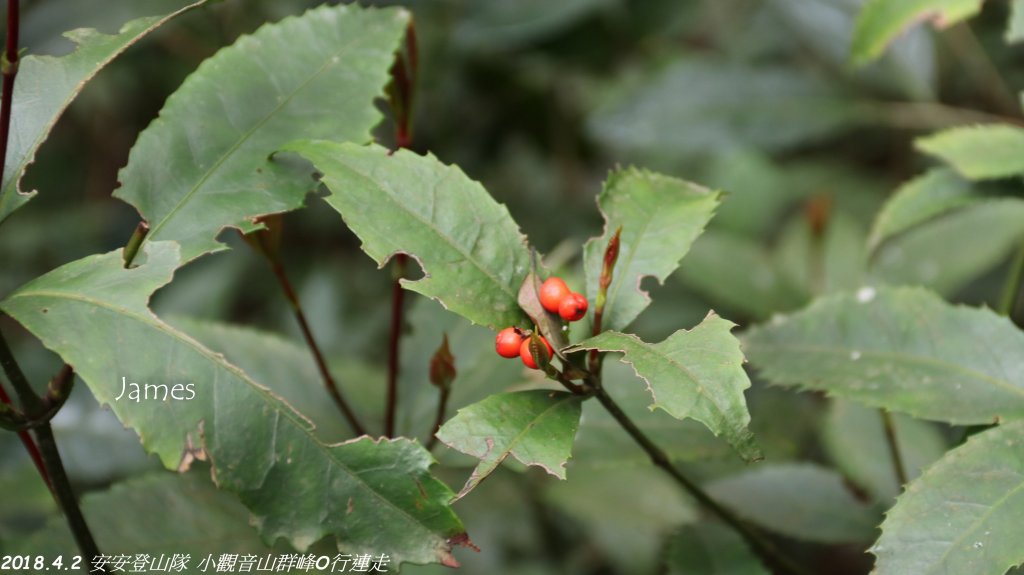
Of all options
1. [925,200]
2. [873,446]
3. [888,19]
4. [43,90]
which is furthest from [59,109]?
[873,446]

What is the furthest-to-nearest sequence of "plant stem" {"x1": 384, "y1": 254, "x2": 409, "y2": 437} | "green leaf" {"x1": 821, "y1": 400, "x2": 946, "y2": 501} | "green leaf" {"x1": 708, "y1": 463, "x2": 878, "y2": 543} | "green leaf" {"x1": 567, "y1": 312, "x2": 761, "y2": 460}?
"green leaf" {"x1": 821, "y1": 400, "x2": 946, "y2": 501} → "green leaf" {"x1": 708, "y1": 463, "x2": 878, "y2": 543} → "plant stem" {"x1": 384, "y1": 254, "x2": 409, "y2": 437} → "green leaf" {"x1": 567, "y1": 312, "x2": 761, "y2": 460}

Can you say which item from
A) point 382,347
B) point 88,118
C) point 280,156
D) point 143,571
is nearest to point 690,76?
point 382,347

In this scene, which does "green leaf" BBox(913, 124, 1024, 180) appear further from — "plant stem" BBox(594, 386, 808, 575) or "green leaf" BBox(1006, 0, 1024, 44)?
"plant stem" BBox(594, 386, 808, 575)

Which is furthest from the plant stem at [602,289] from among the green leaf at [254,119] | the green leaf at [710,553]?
the green leaf at [710,553]

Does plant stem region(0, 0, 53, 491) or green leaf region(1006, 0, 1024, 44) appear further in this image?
green leaf region(1006, 0, 1024, 44)

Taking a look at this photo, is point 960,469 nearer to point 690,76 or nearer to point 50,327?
point 50,327

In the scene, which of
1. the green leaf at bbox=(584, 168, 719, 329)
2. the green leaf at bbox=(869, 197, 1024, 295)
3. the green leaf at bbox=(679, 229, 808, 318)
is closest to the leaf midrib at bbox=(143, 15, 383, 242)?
the green leaf at bbox=(584, 168, 719, 329)
